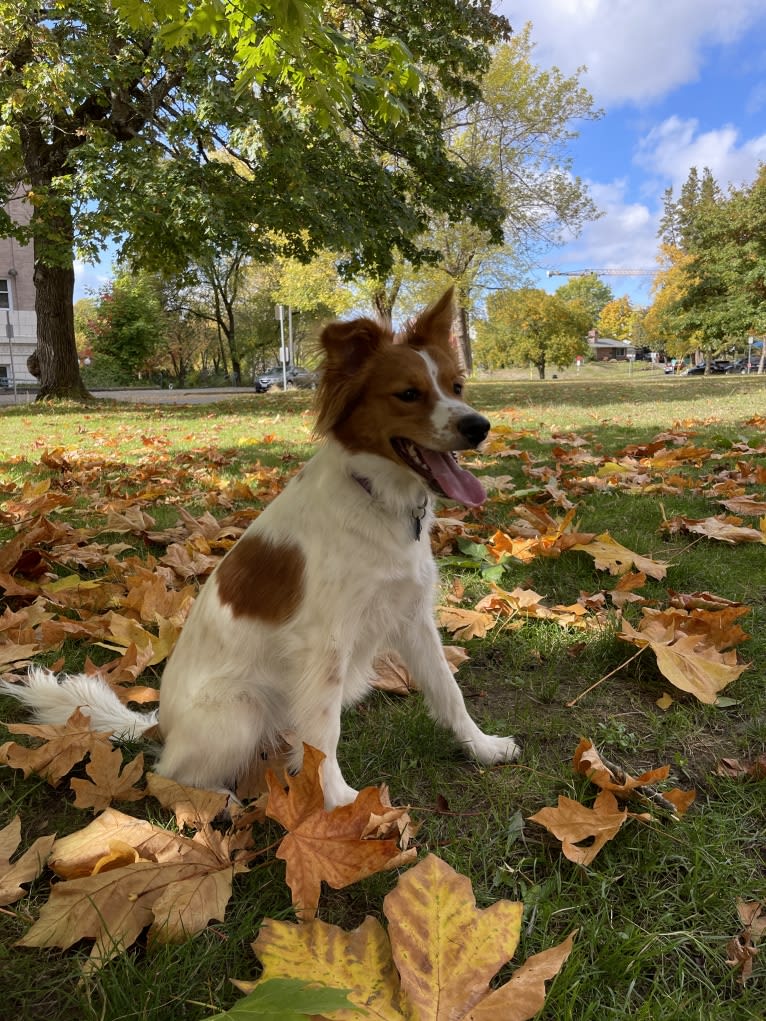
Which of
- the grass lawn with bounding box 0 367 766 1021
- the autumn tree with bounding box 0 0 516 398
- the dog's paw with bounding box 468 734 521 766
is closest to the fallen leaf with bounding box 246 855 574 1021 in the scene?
the grass lawn with bounding box 0 367 766 1021

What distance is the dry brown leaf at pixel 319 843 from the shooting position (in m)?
1.49

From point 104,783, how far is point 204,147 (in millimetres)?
15191

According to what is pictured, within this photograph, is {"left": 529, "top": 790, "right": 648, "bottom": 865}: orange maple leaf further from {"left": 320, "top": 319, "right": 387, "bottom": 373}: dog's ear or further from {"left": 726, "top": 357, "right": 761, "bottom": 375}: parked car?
{"left": 726, "top": 357, "right": 761, "bottom": 375}: parked car

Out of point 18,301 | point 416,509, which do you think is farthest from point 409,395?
point 18,301

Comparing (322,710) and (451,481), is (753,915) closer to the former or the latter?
(322,710)

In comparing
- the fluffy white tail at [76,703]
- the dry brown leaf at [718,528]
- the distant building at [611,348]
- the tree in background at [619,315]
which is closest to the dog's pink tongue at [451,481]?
the fluffy white tail at [76,703]

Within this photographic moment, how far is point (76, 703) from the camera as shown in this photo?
2.19m

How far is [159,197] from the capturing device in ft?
38.8

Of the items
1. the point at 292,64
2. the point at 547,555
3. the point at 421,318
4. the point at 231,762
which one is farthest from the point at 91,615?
the point at 292,64

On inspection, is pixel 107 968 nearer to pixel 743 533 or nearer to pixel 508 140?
pixel 743 533

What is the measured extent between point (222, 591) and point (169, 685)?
365mm

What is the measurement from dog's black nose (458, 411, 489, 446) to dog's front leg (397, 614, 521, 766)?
0.68 metres

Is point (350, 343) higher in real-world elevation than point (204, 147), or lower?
lower

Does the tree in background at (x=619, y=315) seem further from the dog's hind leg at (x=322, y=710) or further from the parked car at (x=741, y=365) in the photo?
the dog's hind leg at (x=322, y=710)
